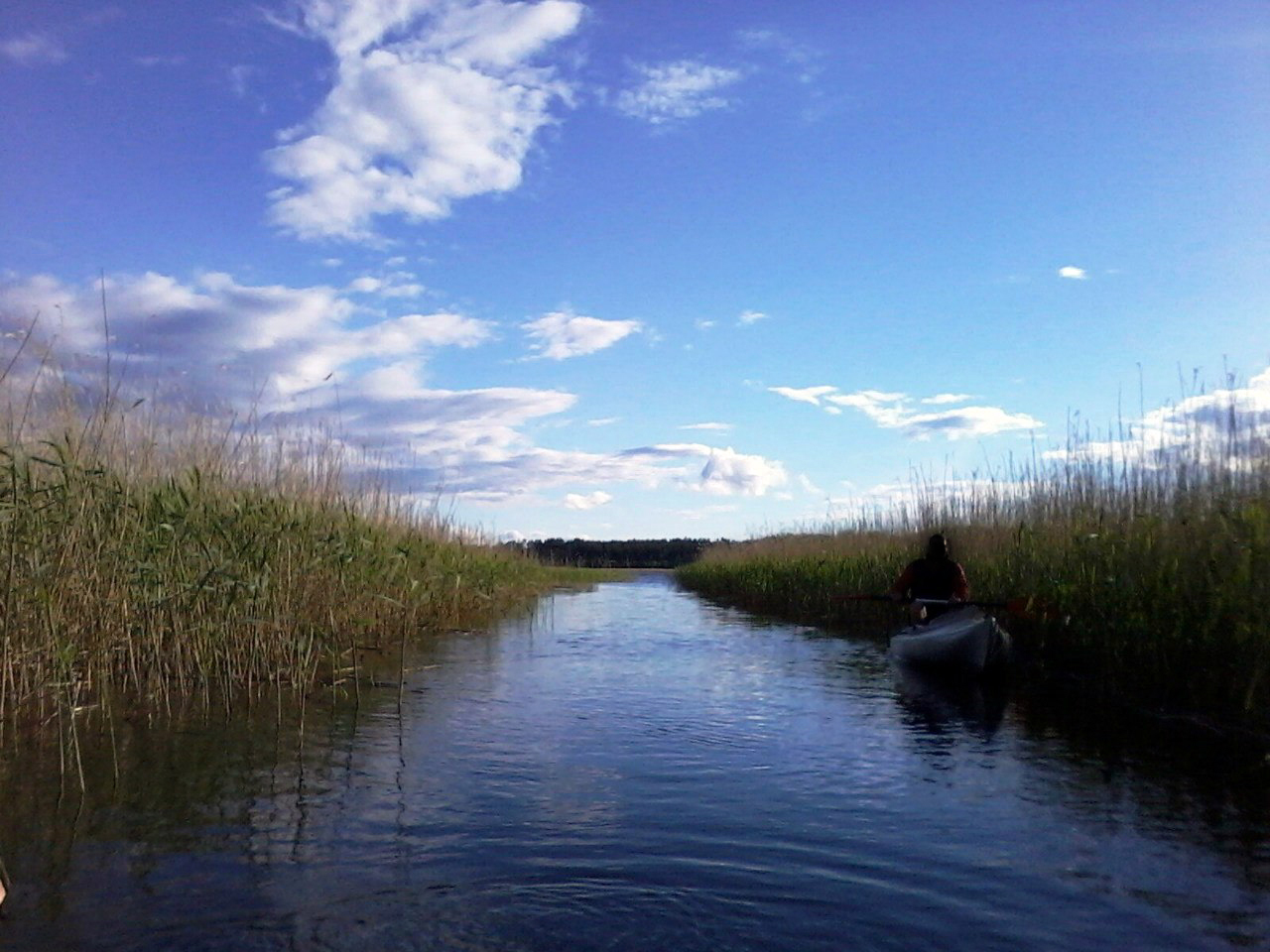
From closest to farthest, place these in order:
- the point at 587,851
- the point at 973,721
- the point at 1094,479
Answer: the point at 587,851 < the point at 973,721 < the point at 1094,479

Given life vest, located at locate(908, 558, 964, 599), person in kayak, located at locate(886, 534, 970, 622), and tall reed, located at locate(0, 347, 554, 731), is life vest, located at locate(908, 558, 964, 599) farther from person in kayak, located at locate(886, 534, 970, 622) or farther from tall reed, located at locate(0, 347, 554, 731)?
tall reed, located at locate(0, 347, 554, 731)

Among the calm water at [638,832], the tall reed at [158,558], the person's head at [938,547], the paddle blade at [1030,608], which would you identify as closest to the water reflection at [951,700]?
the calm water at [638,832]

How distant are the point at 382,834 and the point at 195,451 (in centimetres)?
434

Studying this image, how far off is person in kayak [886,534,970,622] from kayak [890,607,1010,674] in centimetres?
79

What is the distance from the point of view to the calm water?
342cm

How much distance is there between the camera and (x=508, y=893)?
367cm

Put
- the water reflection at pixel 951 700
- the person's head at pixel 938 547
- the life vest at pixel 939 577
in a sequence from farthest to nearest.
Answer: the life vest at pixel 939 577, the person's head at pixel 938 547, the water reflection at pixel 951 700

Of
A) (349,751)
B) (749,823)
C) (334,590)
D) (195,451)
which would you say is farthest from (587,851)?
(195,451)

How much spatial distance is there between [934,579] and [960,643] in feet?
5.84

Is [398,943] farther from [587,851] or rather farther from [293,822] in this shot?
[293,822]

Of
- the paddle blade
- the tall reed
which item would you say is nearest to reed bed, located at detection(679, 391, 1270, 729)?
the paddle blade

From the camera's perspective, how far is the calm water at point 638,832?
342 centimetres

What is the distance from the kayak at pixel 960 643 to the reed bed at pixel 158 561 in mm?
5097

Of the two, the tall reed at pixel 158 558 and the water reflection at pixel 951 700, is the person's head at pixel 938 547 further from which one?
the tall reed at pixel 158 558
